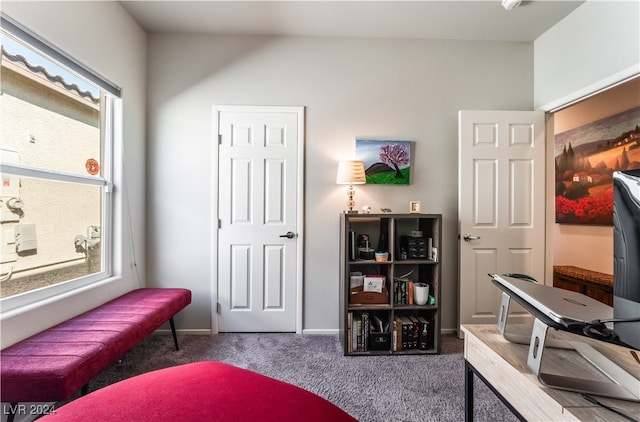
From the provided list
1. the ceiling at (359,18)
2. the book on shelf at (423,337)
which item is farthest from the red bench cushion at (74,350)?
the ceiling at (359,18)

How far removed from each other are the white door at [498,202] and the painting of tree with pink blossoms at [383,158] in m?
0.55

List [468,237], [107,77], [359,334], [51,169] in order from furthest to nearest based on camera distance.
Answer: [468,237] → [359,334] → [107,77] → [51,169]

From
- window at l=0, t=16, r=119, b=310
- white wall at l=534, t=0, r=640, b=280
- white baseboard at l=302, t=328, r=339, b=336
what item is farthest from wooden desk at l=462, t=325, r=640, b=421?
window at l=0, t=16, r=119, b=310

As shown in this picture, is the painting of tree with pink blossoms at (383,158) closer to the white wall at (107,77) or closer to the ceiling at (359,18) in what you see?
the ceiling at (359,18)

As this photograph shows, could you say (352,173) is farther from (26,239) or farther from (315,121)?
(26,239)

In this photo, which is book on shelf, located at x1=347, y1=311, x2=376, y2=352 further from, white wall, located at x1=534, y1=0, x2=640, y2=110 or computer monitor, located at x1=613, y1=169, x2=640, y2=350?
white wall, located at x1=534, y1=0, x2=640, y2=110

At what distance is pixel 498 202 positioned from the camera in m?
2.58

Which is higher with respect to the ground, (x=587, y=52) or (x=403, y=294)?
(x=587, y=52)

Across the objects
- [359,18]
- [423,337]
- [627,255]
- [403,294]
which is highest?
[359,18]

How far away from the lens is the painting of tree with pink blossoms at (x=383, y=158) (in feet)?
8.60

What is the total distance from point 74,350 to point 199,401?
109cm

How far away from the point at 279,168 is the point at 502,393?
2225 mm

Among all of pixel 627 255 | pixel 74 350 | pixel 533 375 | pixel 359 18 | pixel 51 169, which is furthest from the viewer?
pixel 359 18

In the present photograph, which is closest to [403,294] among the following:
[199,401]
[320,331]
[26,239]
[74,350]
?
[320,331]
